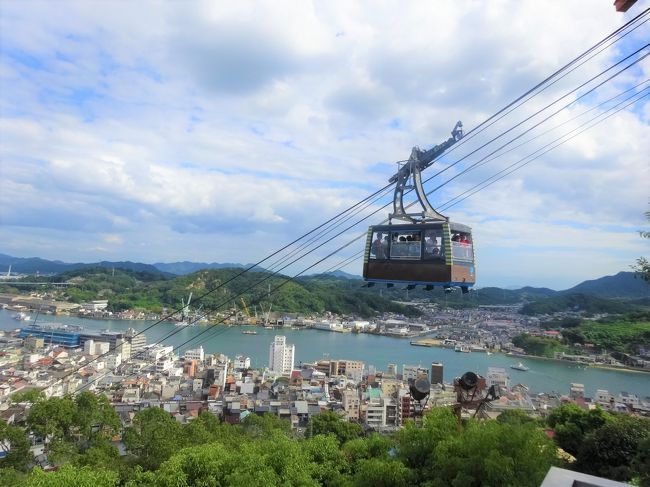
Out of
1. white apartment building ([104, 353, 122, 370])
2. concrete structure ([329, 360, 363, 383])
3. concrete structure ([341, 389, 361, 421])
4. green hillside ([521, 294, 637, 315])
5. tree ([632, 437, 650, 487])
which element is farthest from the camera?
green hillside ([521, 294, 637, 315])

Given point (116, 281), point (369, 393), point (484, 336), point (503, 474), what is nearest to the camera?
point (503, 474)

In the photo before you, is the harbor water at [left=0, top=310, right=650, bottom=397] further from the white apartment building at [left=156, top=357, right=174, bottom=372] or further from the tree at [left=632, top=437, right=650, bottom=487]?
the tree at [left=632, top=437, right=650, bottom=487]

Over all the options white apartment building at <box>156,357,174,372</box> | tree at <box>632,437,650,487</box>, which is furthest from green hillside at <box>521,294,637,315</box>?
tree at <box>632,437,650,487</box>

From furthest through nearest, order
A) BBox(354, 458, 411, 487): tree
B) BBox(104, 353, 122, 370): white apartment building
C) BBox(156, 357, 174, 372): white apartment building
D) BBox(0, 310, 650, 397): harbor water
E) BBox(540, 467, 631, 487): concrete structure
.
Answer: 1. BBox(104, 353, 122, 370): white apartment building
2. BBox(156, 357, 174, 372): white apartment building
3. BBox(0, 310, 650, 397): harbor water
4. BBox(354, 458, 411, 487): tree
5. BBox(540, 467, 631, 487): concrete structure

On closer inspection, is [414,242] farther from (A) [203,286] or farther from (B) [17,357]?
(A) [203,286]

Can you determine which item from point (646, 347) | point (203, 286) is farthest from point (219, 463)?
point (203, 286)

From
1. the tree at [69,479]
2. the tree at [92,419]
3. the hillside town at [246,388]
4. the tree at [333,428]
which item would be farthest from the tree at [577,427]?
the tree at [92,419]

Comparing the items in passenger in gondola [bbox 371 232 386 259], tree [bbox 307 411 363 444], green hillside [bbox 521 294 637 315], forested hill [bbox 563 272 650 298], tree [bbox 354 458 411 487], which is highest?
forested hill [bbox 563 272 650 298]

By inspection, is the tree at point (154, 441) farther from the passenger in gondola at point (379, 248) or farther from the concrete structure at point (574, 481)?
the concrete structure at point (574, 481)
